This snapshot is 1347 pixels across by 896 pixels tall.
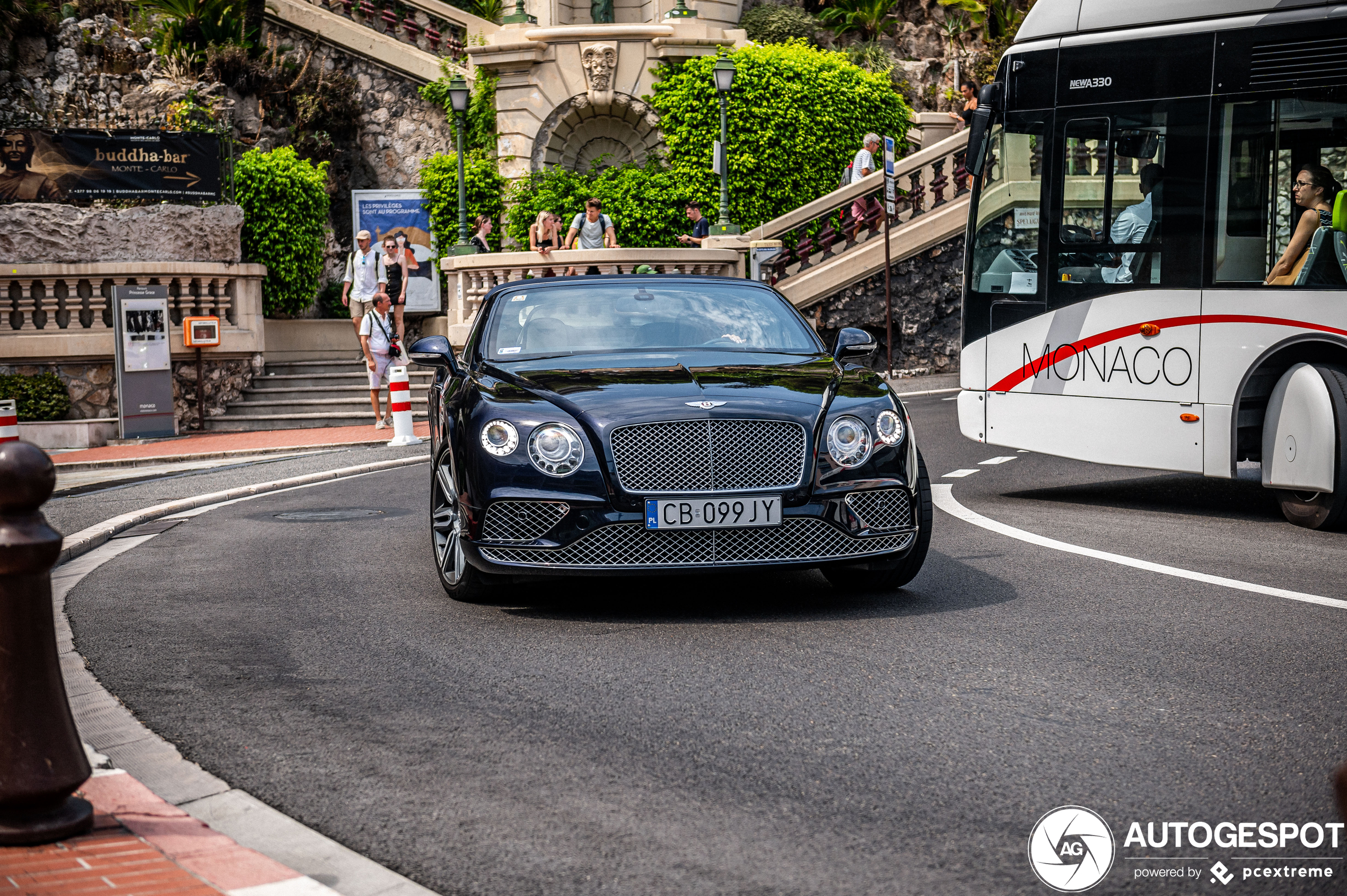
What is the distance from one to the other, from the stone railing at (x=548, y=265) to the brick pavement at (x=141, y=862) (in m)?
19.7

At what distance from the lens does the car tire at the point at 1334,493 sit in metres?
9.12

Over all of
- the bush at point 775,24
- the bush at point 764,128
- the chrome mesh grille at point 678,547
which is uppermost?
the bush at point 775,24

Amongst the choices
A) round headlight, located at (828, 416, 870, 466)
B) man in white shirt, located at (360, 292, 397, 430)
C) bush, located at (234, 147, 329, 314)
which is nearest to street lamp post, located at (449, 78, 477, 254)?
bush, located at (234, 147, 329, 314)

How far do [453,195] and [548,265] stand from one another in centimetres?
761

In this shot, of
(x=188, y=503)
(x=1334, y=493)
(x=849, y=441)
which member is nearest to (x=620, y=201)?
(x=188, y=503)

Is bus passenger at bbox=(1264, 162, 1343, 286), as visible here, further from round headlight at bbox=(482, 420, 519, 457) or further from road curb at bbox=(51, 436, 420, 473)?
road curb at bbox=(51, 436, 420, 473)

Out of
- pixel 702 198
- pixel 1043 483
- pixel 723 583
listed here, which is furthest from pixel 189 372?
pixel 723 583

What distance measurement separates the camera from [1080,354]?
10.6 metres

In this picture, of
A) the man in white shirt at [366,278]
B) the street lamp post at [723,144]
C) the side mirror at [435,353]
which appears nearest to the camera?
A: the side mirror at [435,353]

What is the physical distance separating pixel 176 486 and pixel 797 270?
1432 cm

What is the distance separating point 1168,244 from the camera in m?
10.1

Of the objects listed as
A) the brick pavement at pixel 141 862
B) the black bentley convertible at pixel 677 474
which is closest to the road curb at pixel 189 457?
the black bentley convertible at pixel 677 474

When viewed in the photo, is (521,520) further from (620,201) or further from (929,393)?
(620,201)

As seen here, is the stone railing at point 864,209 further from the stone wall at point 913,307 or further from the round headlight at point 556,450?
the round headlight at point 556,450
